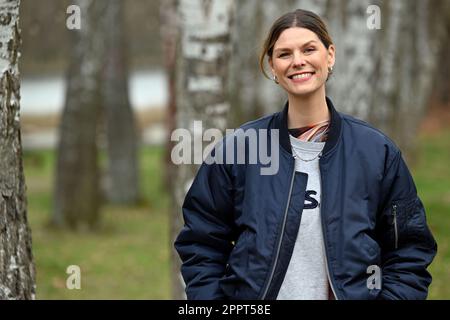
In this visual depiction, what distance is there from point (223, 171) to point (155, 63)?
4777cm

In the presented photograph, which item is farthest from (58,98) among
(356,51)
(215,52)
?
(215,52)

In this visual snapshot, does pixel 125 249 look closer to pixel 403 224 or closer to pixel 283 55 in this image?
pixel 283 55

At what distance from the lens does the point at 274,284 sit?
12.1 feet

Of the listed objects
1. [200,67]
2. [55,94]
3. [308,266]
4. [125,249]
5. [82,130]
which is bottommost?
[55,94]

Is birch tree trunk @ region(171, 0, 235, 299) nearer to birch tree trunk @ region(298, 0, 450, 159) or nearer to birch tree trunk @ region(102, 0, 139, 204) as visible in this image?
birch tree trunk @ region(298, 0, 450, 159)

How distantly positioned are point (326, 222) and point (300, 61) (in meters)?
0.70

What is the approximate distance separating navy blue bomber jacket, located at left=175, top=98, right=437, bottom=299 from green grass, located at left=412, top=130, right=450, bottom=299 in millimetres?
5227

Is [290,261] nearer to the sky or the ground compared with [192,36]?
nearer to the ground

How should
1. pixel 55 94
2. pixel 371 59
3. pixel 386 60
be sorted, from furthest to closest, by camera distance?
pixel 55 94 → pixel 386 60 → pixel 371 59

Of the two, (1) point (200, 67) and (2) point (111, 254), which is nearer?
(1) point (200, 67)

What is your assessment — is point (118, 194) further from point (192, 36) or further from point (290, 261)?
point (290, 261)

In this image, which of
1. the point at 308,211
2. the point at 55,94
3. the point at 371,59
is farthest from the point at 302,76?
the point at 55,94

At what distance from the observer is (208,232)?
153 inches
